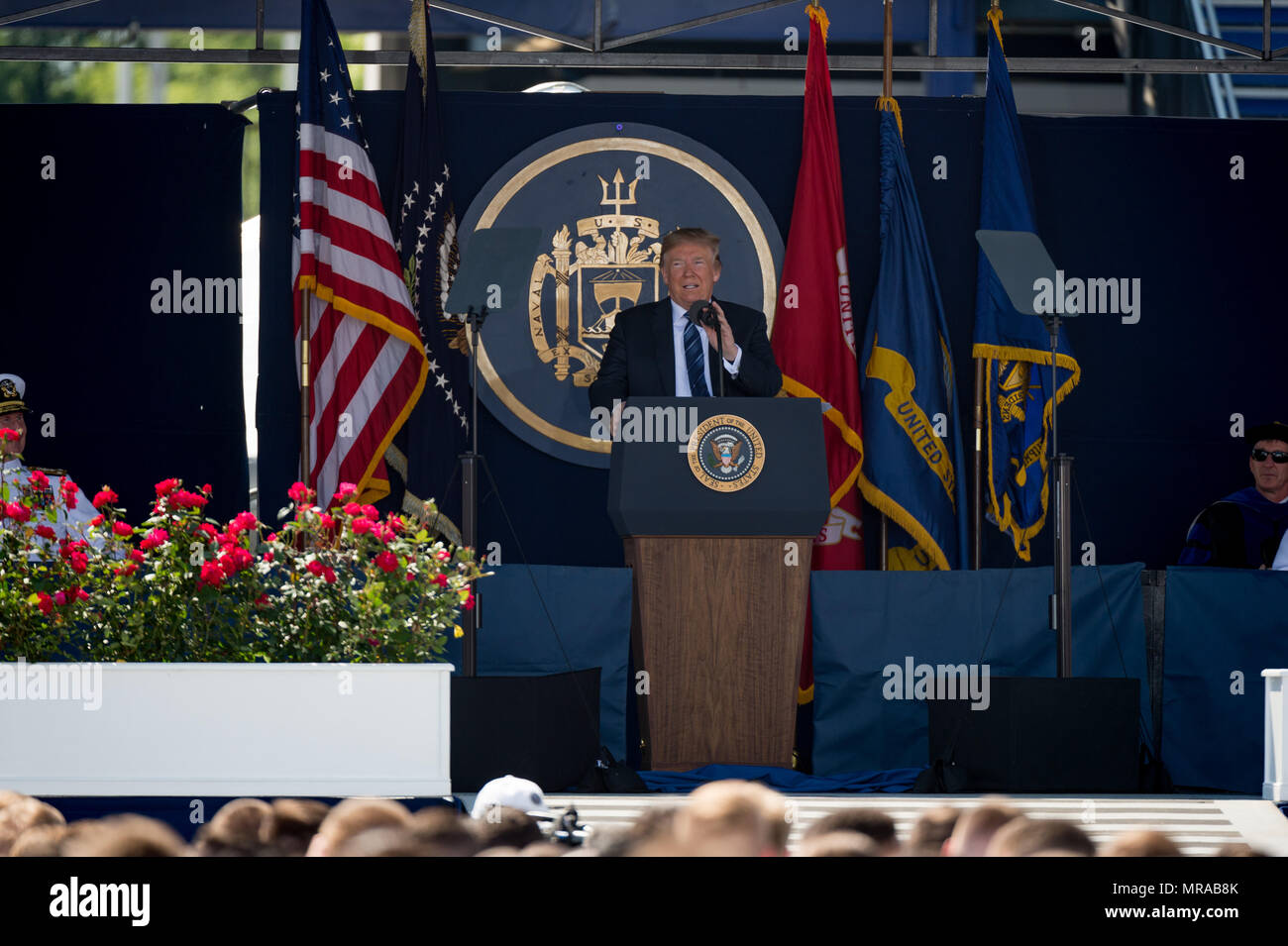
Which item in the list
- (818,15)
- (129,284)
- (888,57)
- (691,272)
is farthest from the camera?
(129,284)

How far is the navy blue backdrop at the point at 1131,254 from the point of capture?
7727 mm

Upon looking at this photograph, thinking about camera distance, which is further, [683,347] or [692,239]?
[683,347]

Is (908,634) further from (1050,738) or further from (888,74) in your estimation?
(888,74)

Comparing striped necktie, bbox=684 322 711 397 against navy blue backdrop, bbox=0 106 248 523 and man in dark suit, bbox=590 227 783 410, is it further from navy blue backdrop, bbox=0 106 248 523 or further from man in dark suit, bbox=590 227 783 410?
navy blue backdrop, bbox=0 106 248 523

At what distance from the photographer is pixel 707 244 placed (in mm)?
A: 6312

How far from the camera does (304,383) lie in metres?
7.33

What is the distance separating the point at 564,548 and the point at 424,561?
3.49 metres

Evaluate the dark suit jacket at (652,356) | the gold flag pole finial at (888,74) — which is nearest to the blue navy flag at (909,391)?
the gold flag pole finial at (888,74)

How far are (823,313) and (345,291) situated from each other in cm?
217

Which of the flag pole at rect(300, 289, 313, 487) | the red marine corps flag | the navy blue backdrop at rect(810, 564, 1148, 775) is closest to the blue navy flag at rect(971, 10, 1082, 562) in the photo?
the red marine corps flag

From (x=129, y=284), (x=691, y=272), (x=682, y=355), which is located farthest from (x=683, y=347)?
(x=129, y=284)

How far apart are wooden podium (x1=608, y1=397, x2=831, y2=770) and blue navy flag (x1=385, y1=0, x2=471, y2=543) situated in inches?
80.0
